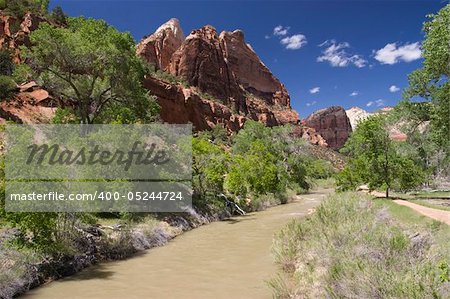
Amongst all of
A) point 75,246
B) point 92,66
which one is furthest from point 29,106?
point 75,246

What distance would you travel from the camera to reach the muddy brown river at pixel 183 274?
39.3 ft

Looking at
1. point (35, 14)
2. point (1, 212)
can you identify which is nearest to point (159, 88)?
point (35, 14)

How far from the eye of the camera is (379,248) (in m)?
9.71

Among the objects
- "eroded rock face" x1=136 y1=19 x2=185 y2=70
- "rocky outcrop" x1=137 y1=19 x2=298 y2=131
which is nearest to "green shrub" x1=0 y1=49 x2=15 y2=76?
"rocky outcrop" x1=137 y1=19 x2=298 y2=131

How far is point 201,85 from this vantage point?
126188 millimetres

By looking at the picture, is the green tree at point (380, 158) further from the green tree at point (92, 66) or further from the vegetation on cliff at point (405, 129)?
the green tree at point (92, 66)

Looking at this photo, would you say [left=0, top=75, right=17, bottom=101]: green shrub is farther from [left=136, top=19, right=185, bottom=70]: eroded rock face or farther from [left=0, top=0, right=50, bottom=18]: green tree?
[left=136, top=19, right=185, bottom=70]: eroded rock face

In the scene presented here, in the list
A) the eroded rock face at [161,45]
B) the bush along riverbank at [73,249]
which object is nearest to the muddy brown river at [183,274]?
the bush along riverbank at [73,249]

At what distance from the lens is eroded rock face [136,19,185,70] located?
129500mm

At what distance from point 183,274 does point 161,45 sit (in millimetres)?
131761

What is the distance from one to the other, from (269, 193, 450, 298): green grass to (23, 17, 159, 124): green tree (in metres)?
19.6

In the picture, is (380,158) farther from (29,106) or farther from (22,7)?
(22,7)

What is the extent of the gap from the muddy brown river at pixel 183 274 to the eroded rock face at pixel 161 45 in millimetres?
113213

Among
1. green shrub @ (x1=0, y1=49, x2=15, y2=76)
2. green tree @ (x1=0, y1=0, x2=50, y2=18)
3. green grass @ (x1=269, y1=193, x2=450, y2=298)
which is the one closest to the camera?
green grass @ (x1=269, y1=193, x2=450, y2=298)
